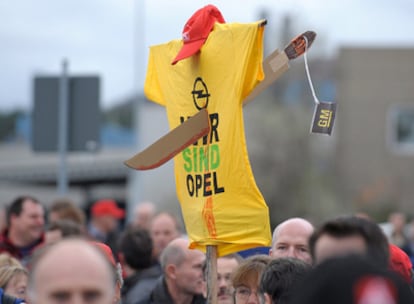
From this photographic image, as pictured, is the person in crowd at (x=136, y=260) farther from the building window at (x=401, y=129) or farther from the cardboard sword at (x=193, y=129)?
the building window at (x=401, y=129)

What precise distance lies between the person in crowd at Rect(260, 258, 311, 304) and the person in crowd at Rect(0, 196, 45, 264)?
4.51 m

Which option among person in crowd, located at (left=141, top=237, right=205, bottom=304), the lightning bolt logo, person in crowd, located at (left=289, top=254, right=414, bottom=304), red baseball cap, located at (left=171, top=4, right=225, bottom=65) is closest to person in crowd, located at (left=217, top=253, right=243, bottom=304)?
person in crowd, located at (left=141, top=237, right=205, bottom=304)

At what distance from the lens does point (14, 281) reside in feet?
23.8

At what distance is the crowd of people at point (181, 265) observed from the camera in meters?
2.88

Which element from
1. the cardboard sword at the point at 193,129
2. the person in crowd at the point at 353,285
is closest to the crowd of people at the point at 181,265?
the person in crowd at the point at 353,285

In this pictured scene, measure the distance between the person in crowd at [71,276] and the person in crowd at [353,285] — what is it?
0.68m

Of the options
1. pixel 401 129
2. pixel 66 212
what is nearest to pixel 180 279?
pixel 66 212

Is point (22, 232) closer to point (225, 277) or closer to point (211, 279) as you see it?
point (225, 277)

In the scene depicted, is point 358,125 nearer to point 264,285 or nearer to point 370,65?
point 370,65

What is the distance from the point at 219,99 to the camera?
20.2ft

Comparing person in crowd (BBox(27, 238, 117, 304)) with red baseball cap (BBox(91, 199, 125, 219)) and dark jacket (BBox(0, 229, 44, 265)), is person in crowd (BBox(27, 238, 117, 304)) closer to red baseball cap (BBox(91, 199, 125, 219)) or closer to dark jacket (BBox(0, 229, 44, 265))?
dark jacket (BBox(0, 229, 44, 265))

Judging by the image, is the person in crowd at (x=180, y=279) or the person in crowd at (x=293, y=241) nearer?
the person in crowd at (x=293, y=241)

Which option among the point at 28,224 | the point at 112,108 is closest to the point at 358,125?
the point at 112,108

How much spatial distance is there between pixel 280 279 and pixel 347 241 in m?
1.77
